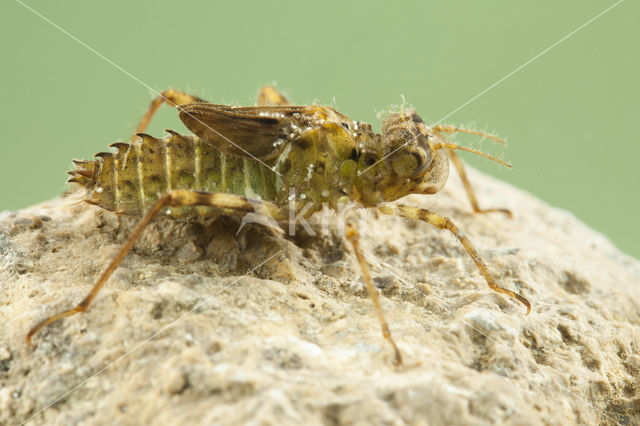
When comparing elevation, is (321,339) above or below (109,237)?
below

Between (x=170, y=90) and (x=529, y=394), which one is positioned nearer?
(x=529, y=394)

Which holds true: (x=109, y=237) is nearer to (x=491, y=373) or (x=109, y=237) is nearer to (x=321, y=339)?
(x=321, y=339)

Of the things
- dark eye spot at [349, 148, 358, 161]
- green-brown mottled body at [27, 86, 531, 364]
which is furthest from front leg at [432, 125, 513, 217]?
dark eye spot at [349, 148, 358, 161]

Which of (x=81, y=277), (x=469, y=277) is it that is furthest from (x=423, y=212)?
(x=81, y=277)

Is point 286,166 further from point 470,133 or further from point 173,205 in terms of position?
point 470,133

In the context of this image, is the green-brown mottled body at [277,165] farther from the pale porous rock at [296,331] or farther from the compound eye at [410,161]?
the pale porous rock at [296,331]

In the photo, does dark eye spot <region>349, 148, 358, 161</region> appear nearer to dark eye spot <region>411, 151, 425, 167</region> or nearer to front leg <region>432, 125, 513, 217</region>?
dark eye spot <region>411, 151, 425, 167</region>

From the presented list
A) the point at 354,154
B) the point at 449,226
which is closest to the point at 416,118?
the point at 354,154
